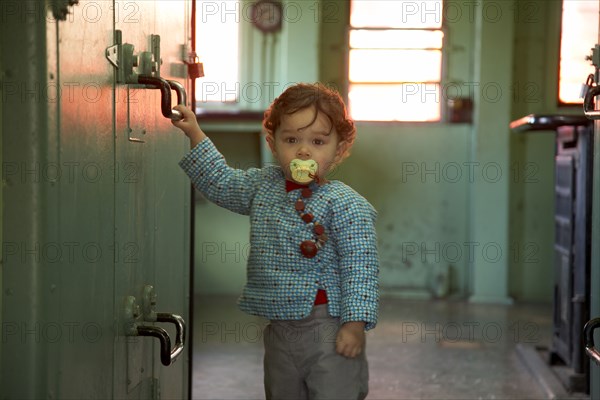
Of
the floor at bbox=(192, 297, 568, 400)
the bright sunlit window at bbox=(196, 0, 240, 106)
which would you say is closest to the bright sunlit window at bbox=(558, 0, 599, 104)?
the floor at bbox=(192, 297, 568, 400)

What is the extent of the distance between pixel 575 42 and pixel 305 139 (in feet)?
14.8

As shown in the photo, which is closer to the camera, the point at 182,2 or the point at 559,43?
the point at 182,2

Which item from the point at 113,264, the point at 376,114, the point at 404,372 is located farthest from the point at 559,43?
the point at 113,264

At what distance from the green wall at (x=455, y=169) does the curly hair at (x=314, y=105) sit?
3.84m

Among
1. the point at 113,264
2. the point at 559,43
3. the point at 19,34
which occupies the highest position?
the point at 559,43

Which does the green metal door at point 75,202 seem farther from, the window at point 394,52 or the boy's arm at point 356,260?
the window at point 394,52

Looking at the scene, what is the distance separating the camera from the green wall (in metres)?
5.77

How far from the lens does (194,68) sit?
2.19 m

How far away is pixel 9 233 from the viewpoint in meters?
1.14

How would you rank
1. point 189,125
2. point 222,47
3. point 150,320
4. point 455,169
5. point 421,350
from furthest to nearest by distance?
1. point 455,169
2. point 222,47
3. point 421,350
4. point 189,125
5. point 150,320

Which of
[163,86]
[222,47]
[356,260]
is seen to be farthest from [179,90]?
[222,47]

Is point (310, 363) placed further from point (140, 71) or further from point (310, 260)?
point (140, 71)

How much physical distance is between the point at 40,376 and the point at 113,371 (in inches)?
15.0

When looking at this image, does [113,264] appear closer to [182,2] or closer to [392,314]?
[182,2]
